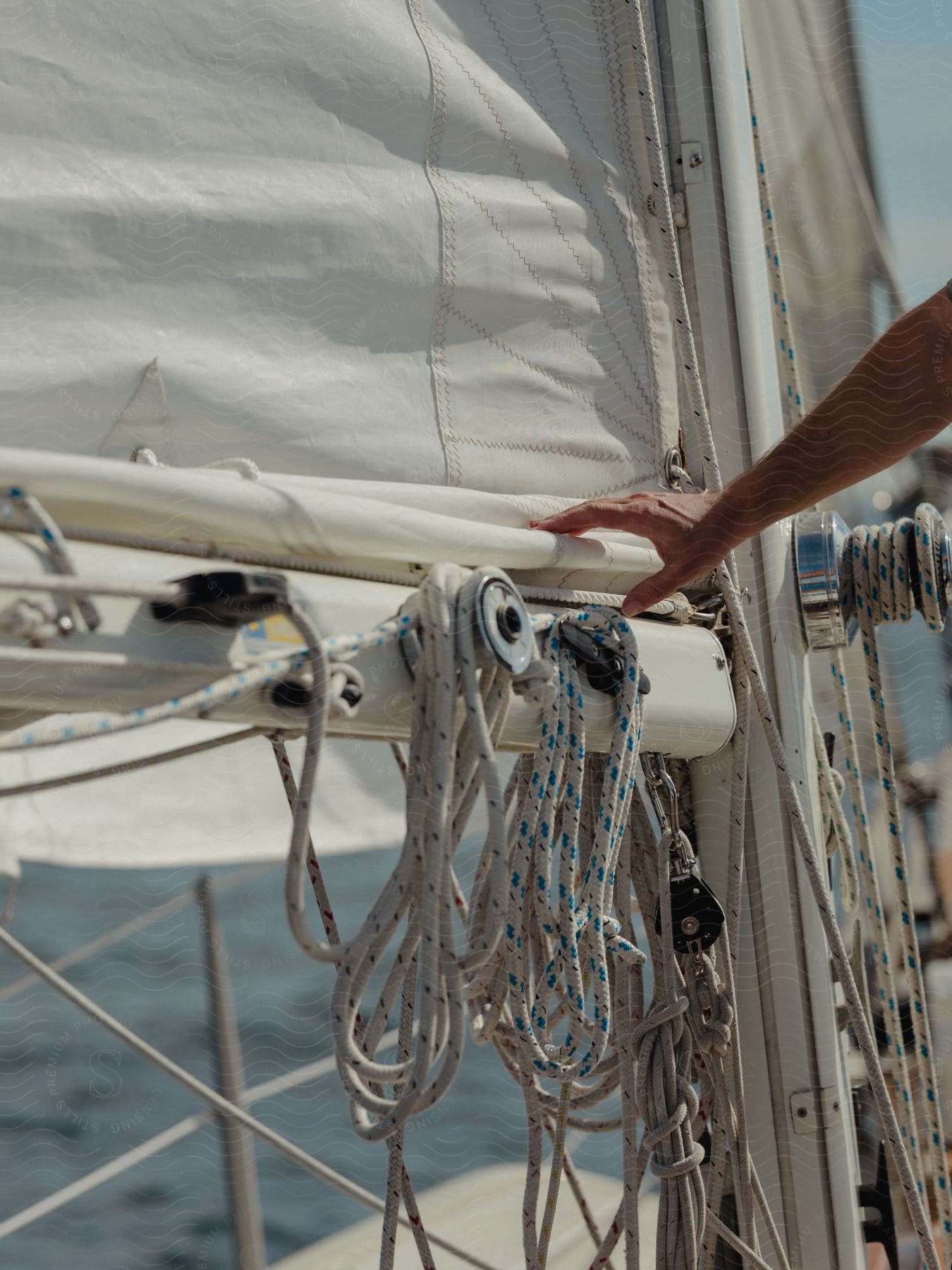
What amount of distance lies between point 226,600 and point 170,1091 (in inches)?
200

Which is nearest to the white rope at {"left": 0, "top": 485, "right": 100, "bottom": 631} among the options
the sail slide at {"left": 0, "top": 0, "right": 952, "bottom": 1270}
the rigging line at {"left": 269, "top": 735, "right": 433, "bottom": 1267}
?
the sail slide at {"left": 0, "top": 0, "right": 952, "bottom": 1270}

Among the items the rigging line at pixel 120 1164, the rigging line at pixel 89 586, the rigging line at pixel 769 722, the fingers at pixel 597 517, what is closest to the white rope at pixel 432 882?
the rigging line at pixel 89 586

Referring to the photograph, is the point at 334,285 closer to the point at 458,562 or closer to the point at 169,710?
the point at 458,562

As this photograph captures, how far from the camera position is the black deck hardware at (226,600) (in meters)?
0.64

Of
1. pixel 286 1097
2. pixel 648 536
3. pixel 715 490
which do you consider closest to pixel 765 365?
pixel 715 490

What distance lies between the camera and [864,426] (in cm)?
94

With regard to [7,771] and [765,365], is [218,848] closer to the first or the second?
[7,771]

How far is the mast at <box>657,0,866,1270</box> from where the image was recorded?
1.11 meters

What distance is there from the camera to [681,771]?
3.73 feet

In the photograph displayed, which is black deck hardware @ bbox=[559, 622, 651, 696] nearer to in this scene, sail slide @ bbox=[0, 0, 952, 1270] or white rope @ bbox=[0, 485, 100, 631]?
sail slide @ bbox=[0, 0, 952, 1270]

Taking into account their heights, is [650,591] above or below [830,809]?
above

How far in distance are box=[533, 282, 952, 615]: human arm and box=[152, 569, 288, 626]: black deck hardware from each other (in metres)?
0.32

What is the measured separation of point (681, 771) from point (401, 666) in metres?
0.46

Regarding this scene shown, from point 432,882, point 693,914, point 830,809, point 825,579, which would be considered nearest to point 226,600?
point 432,882
